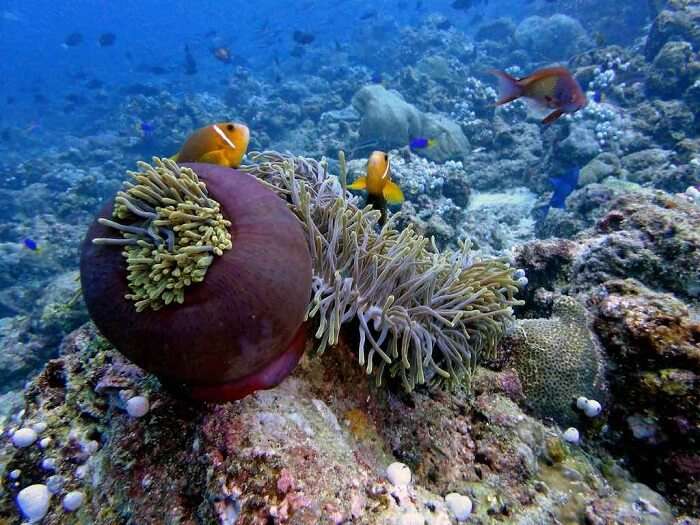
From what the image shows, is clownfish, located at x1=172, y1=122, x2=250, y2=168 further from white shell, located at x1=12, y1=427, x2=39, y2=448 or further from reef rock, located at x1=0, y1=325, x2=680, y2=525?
white shell, located at x1=12, y1=427, x2=39, y2=448

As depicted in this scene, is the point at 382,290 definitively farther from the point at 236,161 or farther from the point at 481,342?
the point at 236,161

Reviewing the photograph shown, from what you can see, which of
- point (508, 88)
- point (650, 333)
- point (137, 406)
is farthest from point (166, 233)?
point (508, 88)

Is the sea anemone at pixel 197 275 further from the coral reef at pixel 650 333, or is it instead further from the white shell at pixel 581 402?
the coral reef at pixel 650 333

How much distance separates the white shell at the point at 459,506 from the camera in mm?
1772

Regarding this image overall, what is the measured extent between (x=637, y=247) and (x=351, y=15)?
55362 millimetres

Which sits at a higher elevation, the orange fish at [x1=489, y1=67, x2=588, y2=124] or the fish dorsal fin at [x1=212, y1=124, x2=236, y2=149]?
the orange fish at [x1=489, y1=67, x2=588, y2=124]

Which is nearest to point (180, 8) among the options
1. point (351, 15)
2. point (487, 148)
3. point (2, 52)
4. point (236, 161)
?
point (2, 52)

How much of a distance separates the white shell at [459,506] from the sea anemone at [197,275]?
3.34 ft

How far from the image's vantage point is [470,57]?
20547mm

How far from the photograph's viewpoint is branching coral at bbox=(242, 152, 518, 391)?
215cm

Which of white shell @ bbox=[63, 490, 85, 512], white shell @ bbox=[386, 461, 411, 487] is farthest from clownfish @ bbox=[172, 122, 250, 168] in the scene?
white shell @ bbox=[386, 461, 411, 487]

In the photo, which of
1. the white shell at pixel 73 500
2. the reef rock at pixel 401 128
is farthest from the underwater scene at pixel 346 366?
the reef rock at pixel 401 128

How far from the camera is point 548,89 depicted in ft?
13.9

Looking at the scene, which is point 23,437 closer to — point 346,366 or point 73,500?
point 73,500
